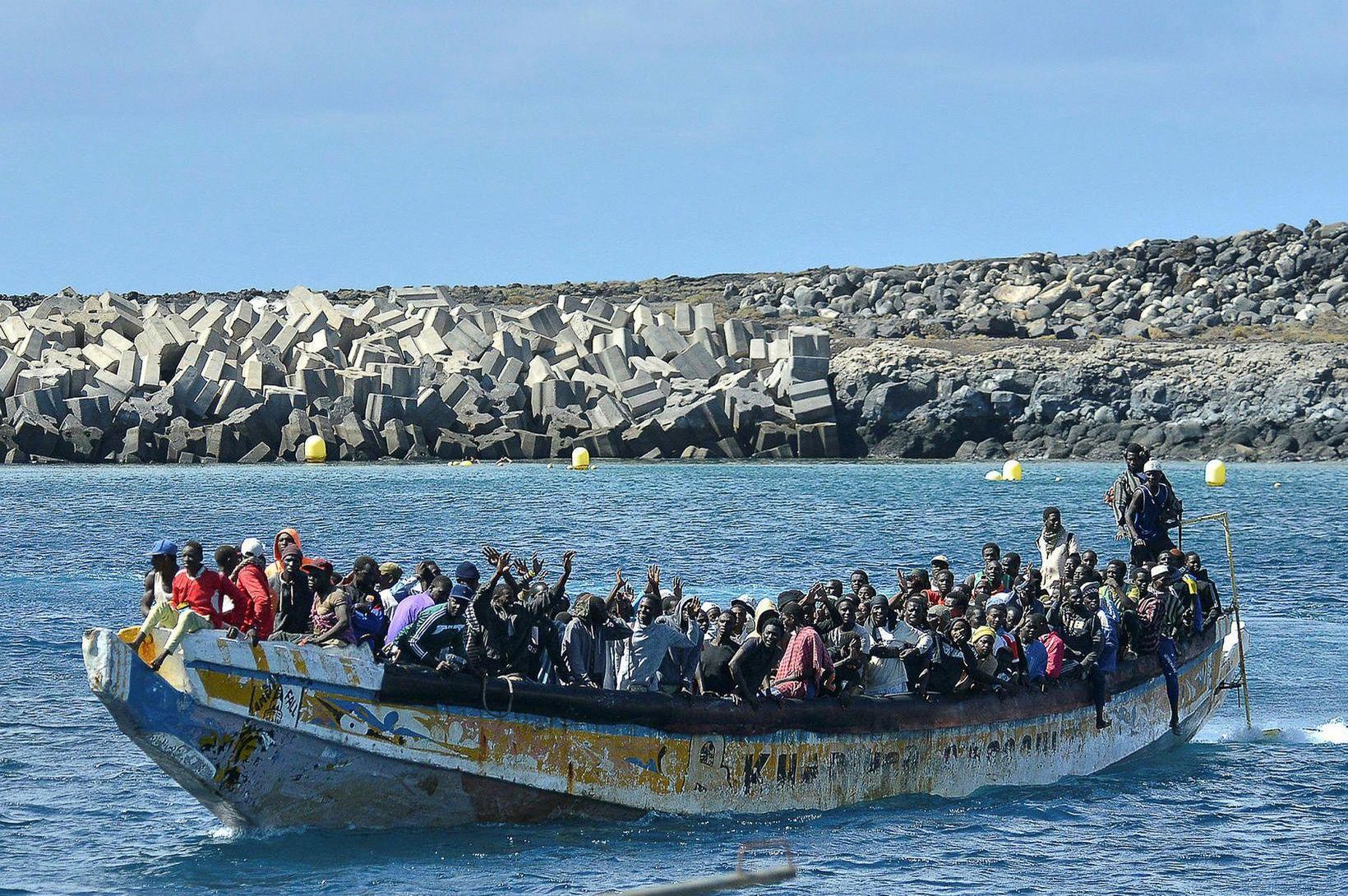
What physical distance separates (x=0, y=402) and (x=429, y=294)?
23.8 m

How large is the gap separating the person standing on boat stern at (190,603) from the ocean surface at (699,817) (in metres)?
2.03

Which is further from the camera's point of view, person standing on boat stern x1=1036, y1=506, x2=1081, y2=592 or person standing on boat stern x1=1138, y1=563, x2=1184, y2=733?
person standing on boat stern x1=1036, y1=506, x2=1081, y2=592

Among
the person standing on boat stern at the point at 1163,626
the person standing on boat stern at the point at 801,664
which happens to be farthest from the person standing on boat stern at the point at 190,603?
the person standing on boat stern at the point at 1163,626

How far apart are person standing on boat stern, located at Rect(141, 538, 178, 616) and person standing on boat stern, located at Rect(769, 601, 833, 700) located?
205 inches

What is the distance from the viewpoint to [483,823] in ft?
48.9

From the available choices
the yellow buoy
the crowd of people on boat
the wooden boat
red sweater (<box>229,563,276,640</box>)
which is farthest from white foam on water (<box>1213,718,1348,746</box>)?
the yellow buoy

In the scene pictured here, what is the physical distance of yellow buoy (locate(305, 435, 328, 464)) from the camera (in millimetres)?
69188

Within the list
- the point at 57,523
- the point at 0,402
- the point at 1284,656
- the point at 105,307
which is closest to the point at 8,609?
the point at 57,523

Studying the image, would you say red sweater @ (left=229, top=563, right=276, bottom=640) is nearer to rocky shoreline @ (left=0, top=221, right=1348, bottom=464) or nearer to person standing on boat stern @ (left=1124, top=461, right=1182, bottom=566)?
person standing on boat stern @ (left=1124, top=461, right=1182, bottom=566)

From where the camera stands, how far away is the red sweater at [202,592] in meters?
13.8

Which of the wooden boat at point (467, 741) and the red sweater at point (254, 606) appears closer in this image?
the wooden boat at point (467, 741)

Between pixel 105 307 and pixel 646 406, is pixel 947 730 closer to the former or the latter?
pixel 646 406

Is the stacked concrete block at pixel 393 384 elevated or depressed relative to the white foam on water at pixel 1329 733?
elevated

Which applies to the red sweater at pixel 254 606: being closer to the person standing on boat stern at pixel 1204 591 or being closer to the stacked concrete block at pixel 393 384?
the person standing on boat stern at pixel 1204 591
